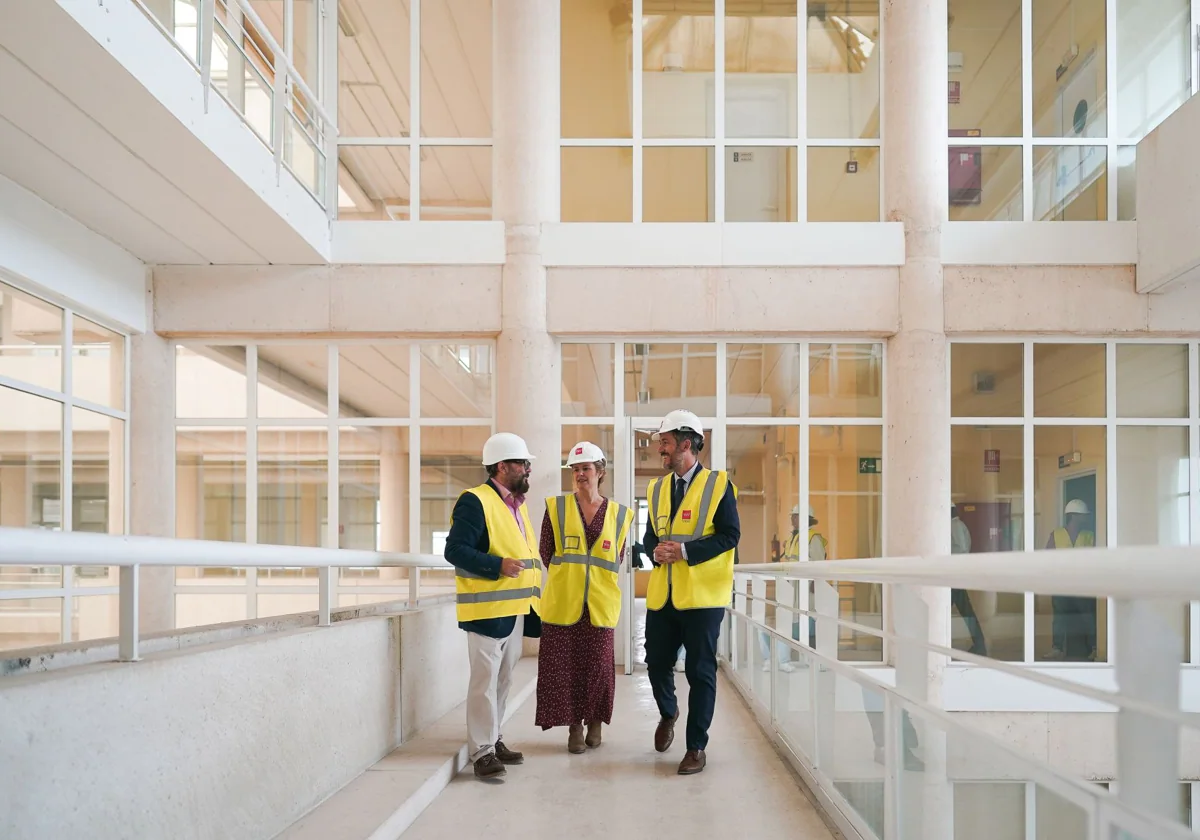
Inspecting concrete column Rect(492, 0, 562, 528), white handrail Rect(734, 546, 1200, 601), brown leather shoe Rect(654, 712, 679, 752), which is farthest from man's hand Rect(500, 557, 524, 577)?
concrete column Rect(492, 0, 562, 528)

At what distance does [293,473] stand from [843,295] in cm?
653

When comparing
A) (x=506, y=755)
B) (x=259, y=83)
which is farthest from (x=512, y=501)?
(x=259, y=83)

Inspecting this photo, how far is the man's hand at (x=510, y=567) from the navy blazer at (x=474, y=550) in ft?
0.08

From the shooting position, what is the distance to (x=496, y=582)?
562 centimetres

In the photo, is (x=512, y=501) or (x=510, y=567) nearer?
(x=510, y=567)

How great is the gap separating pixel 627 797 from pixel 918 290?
27.3ft

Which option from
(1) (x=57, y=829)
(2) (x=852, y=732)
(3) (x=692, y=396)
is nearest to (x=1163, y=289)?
(3) (x=692, y=396)

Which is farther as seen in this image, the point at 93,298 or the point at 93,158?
the point at 93,298

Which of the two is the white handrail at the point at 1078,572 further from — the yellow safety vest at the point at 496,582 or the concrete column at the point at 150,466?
the concrete column at the point at 150,466

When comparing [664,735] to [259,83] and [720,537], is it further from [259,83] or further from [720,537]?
[259,83]

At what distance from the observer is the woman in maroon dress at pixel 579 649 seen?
6.18 meters

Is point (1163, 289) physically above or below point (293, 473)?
above

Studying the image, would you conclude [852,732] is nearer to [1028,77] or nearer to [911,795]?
[911,795]

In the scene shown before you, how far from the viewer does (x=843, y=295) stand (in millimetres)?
12211
